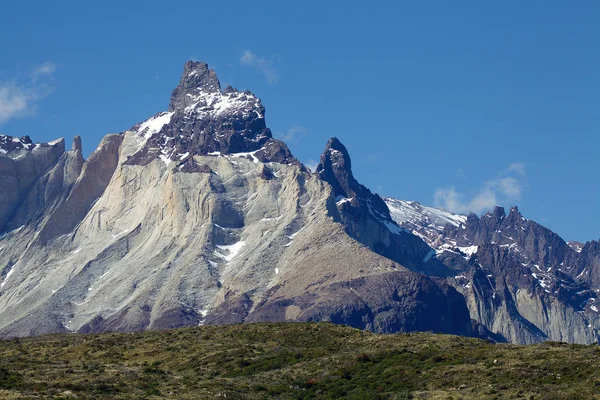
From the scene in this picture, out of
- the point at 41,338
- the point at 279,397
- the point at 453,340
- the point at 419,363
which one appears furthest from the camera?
the point at 41,338

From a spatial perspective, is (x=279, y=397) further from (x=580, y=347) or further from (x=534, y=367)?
(x=580, y=347)

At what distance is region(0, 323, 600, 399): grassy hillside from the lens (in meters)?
132

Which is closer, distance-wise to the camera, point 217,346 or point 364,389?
point 364,389

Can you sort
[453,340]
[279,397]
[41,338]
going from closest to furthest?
[279,397], [453,340], [41,338]

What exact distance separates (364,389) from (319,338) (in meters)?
28.9

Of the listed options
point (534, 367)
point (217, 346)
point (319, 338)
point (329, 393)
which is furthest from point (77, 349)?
point (534, 367)

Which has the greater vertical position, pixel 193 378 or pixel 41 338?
pixel 41 338

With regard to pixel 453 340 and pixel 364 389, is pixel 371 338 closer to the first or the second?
pixel 453 340

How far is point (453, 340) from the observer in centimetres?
16050

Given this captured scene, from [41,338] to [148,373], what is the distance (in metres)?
43.6

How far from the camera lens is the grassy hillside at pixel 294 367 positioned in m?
132

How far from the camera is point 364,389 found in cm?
13950

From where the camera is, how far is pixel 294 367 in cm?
15012

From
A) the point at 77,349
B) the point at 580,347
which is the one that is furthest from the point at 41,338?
the point at 580,347
